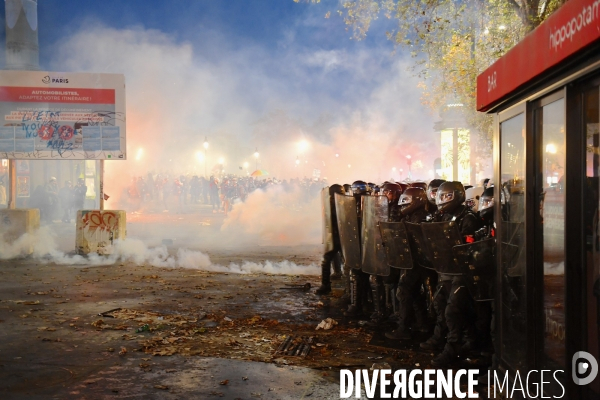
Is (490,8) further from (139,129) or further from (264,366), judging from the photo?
(139,129)

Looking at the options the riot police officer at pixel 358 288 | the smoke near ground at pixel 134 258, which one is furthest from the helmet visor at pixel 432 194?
the smoke near ground at pixel 134 258

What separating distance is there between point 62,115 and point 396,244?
36.5 feet

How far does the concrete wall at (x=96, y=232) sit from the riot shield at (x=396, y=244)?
9.01 m

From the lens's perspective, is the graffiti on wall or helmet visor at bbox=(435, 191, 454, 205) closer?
helmet visor at bbox=(435, 191, 454, 205)

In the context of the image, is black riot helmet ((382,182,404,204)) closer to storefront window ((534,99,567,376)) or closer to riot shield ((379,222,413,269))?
riot shield ((379,222,413,269))

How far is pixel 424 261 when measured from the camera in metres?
6.18

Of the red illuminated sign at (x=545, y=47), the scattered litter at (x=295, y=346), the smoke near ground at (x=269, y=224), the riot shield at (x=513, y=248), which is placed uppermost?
the red illuminated sign at (x=545, y=47)

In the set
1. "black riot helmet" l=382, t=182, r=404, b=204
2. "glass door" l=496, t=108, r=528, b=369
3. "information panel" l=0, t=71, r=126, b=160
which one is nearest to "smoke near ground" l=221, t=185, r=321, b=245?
"information panel" l=0, t=71, r=126, b=160

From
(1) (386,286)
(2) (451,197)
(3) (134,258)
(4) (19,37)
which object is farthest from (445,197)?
(4) (19,37)

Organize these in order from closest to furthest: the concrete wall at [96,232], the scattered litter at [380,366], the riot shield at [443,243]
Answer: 1. the riot shield at [443,243]
2. the scattered litter at [380,366]
3. the concrete wall at [96,232]

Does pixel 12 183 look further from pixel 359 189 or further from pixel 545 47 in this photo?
pixel 545 47

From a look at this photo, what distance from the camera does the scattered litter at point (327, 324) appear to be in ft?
23.0

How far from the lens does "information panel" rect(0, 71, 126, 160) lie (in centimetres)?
1412

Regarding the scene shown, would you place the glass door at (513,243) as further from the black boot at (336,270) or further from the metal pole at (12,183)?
the metal pole at (12,183)
